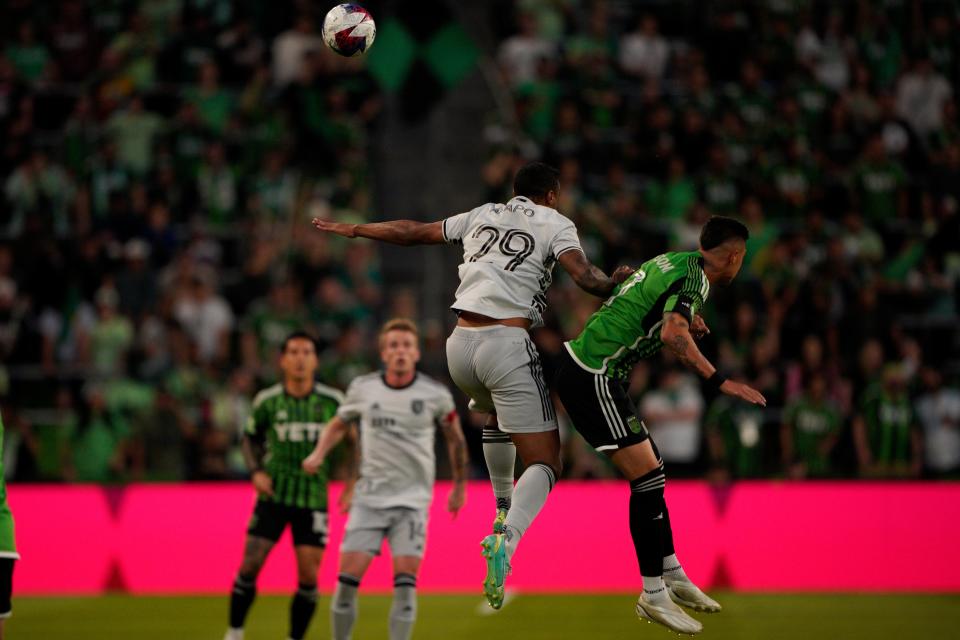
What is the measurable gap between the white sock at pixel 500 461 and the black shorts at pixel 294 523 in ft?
7.80

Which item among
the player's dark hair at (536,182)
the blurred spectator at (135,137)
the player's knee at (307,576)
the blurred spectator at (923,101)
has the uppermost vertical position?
the blurred spectator at (923,101)

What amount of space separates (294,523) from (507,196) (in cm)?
645

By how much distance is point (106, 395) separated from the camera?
15688 millimetres

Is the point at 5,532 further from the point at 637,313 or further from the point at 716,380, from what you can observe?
the point at 716,380

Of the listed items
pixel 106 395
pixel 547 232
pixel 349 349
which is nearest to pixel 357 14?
pixel 547 232

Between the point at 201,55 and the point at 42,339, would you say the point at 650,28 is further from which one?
the point at 42,339

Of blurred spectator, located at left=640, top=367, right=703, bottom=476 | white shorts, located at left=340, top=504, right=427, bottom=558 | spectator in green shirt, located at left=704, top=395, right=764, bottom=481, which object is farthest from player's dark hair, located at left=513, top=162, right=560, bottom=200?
spectator in green shirt, located at left=704, top=395, right=764, bottom=481

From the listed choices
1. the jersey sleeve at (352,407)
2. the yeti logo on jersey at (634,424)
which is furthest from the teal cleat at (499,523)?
the jersey sleeve at (352,407)

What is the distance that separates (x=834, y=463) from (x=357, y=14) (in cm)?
900

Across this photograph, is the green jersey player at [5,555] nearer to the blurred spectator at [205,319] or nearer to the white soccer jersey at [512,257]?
the white soccer jersey at [512,257]

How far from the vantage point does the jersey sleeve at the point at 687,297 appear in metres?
7.65

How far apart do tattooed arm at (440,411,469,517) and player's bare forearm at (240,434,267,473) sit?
1.46 meters

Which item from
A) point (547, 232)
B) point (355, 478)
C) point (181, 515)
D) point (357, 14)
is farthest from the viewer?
point (181, 515)

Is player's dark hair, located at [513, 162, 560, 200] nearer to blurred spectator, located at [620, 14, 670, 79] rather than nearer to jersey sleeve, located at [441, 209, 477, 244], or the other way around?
jersey sleeve, located at [441, 209, 477, 244]
